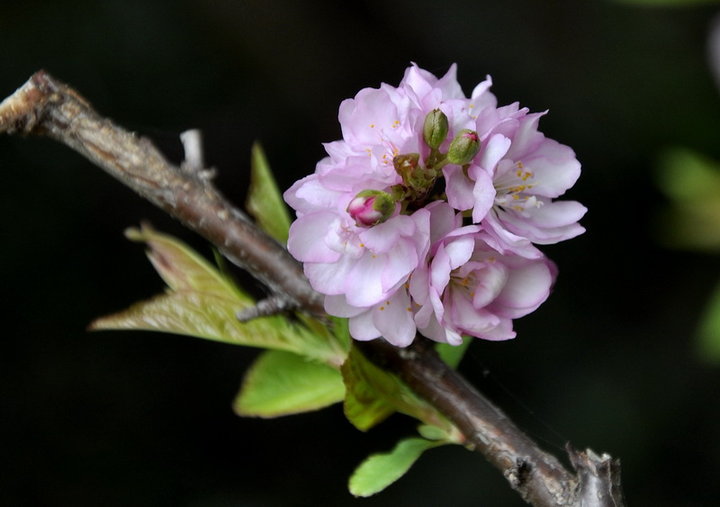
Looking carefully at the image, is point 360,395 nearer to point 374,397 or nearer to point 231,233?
point 374,397

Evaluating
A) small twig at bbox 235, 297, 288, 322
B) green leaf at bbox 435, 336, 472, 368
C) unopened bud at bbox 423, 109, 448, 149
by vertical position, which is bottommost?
green leaf at bbox 435, 336, 472, 368

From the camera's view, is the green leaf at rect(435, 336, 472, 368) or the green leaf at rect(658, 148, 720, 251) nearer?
the green leaf at rect(435, 336, 472, 368)

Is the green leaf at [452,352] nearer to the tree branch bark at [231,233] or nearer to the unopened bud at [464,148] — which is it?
the tree branch bark at [231,233]

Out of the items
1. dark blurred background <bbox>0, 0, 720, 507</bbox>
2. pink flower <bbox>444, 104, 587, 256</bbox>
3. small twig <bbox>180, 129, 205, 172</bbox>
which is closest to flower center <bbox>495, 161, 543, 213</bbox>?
pink flower <bbox>444, 104, 587, 256</bbox>

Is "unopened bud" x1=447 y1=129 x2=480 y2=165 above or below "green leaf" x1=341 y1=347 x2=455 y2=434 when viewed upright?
above

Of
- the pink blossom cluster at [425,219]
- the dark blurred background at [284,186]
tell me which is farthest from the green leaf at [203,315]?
the dark blurred background at [284,186]

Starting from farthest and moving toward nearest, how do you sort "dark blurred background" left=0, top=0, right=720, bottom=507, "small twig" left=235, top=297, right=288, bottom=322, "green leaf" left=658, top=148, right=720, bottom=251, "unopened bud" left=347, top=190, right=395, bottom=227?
"dark blurred background" left=0, top=0, right=720, bottom=507 < "green leaf" left=658, top=148, right=720, bottom=251 < "small twig" left=235, top=297, right=288, bottom=322 < "unopened bud" left=347, top=190, right=395, bottom=227

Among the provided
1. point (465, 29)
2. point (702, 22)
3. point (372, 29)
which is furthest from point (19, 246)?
point (702, 22)

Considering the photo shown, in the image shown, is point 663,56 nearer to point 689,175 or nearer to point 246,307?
point 689,175

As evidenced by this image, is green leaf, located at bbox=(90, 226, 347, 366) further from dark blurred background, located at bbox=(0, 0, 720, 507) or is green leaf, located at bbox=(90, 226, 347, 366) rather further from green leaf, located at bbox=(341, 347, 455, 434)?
dark blurred background, located at bbox=(0, 0, 720, 507)
